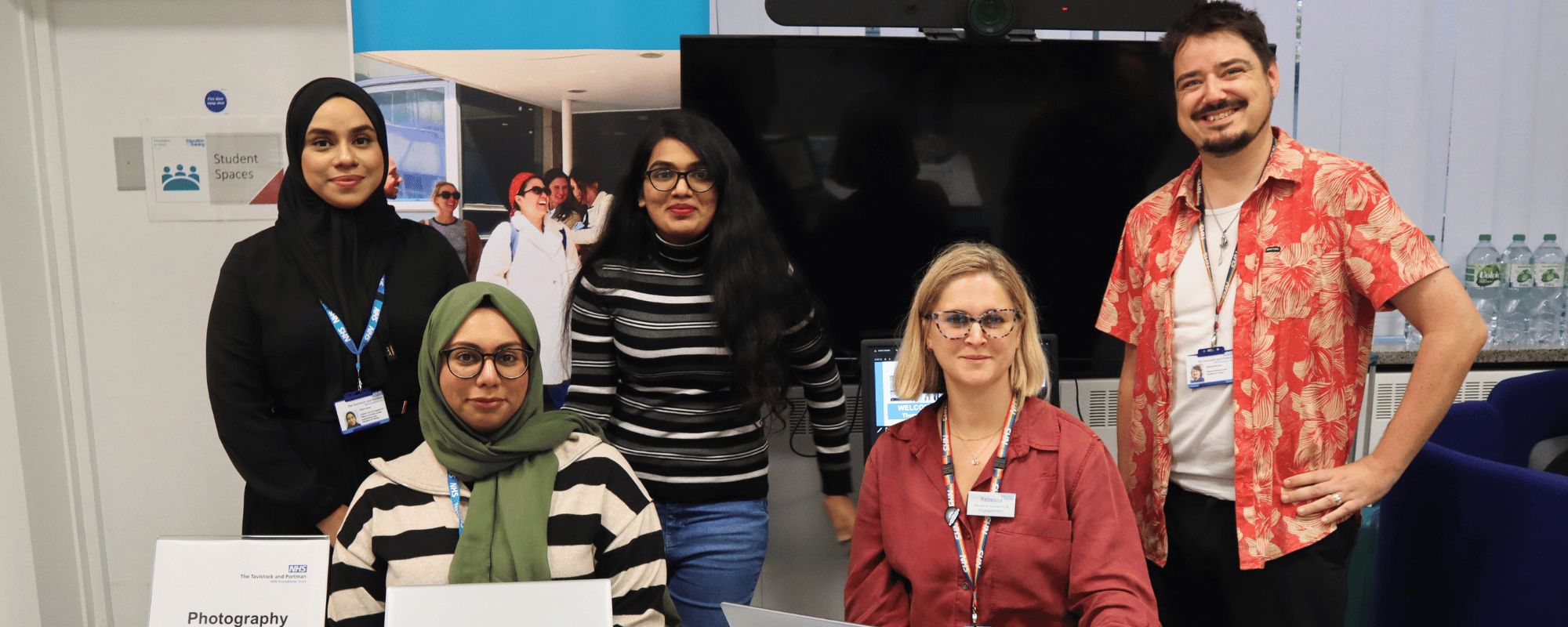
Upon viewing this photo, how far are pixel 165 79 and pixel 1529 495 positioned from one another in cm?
374

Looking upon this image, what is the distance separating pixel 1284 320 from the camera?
1659 mm

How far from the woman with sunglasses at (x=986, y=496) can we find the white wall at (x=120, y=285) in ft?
7.35

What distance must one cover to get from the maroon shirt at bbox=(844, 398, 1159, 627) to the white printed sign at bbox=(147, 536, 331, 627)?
86 cm

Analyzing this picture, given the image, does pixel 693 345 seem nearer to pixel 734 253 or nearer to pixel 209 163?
pixel 734 253

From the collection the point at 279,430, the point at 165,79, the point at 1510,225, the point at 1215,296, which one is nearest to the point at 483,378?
the point at 279,430

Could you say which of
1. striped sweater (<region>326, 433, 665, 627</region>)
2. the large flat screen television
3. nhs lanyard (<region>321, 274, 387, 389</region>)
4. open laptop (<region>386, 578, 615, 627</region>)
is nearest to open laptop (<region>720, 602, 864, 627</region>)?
open laptop (<region>386, 578, 615, 627</region>)

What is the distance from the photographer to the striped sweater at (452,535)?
1.42 metres

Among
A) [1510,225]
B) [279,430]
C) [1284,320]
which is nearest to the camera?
[1284,320]

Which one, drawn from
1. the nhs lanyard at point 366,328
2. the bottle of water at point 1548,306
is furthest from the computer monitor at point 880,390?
the bottle of water at point 1548,306

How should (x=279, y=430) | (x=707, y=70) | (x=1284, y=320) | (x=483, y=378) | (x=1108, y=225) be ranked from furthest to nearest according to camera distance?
(x=1108, y=225), (x=707, y=70), (x=279, y=430), (x=1284, y=320), (x=483, y=378)

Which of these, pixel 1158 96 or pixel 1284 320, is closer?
pixel 1284 320

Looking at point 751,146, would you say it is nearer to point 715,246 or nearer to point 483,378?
point 715,246

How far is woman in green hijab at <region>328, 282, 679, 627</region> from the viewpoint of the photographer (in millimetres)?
1417

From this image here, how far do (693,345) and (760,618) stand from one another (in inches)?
35.4
